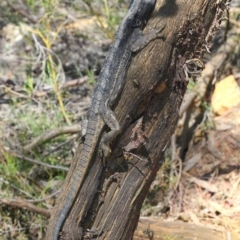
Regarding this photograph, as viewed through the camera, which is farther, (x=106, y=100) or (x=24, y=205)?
(x=24, y=205)

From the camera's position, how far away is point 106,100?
2.72m

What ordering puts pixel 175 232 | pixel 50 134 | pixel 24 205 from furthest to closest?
pixel 50 134
pixel 24 205
pixel 175 232

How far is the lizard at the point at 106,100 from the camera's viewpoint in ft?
8.80

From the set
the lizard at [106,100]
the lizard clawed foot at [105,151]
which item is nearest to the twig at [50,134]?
the lizard at [106,100]

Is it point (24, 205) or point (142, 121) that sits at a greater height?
point (142, 121)

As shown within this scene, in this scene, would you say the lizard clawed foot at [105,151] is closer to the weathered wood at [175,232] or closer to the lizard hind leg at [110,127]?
the lizard hind leg at [110,127]

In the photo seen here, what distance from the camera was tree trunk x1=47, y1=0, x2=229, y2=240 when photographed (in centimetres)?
266

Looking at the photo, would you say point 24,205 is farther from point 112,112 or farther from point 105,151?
point 112,112

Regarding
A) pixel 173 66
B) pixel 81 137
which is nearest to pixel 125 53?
→ pixel 173 66

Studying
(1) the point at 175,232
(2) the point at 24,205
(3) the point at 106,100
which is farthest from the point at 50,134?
(3) the point at 106,100

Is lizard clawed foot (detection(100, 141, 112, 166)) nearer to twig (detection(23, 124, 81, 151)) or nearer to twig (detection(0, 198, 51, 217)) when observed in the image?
twig (detection(0, 198, 51, 217))

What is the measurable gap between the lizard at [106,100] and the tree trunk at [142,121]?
0.15 feet

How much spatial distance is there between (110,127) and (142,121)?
0.20m

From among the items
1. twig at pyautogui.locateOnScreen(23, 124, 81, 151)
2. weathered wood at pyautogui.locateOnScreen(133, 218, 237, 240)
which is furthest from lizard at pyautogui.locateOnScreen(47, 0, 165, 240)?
twig at pyautogui.locateOnScreen(23, 124, 81, 151)
